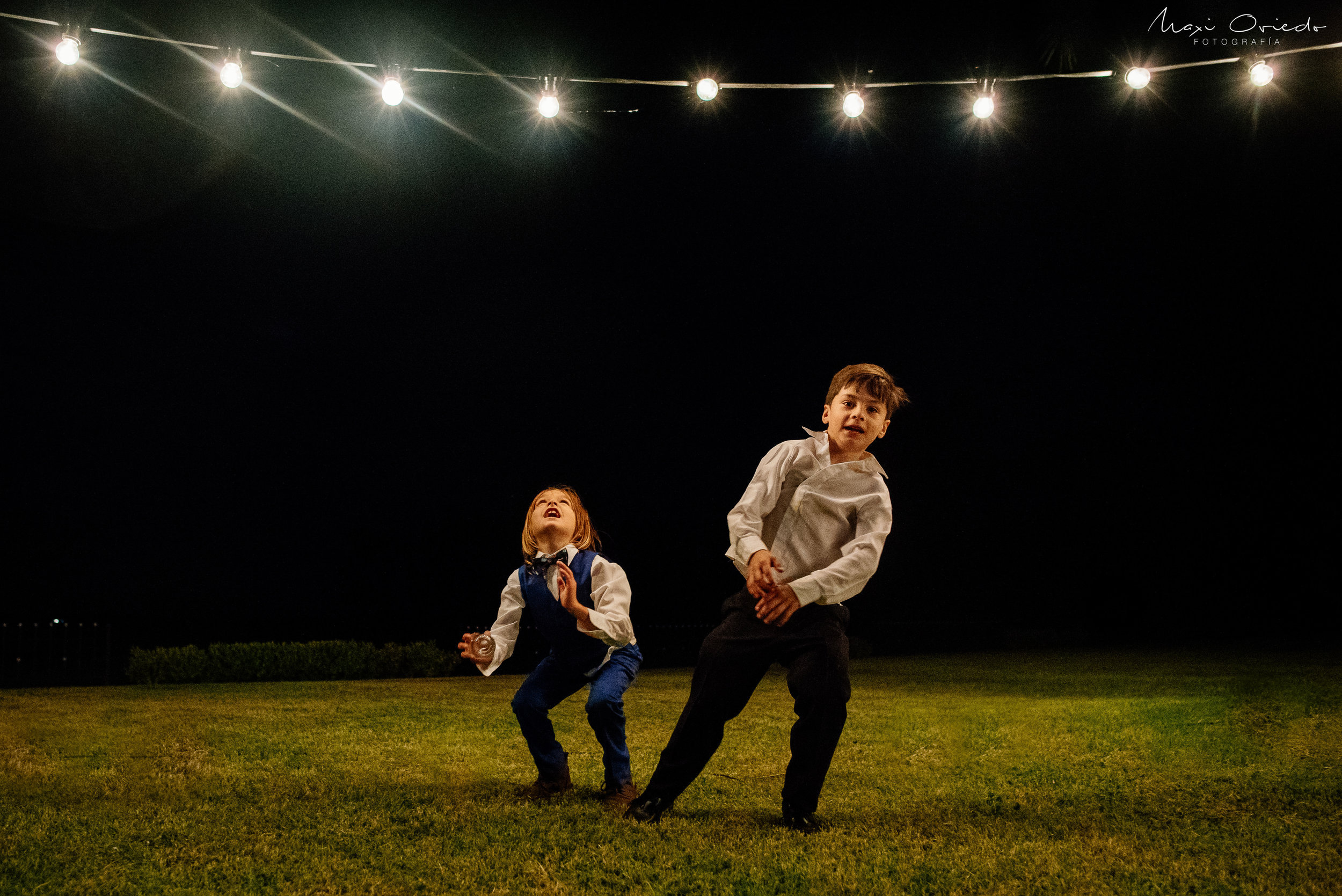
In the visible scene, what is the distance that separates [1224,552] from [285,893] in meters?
28.8

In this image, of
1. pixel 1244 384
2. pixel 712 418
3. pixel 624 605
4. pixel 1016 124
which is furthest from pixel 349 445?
pixel 1244 384

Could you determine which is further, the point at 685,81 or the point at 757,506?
the point at 685,81

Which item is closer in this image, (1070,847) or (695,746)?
(1070,847)

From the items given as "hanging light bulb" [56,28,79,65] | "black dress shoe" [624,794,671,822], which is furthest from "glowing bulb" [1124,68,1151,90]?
"hanging light bulb" [56,28,79,65]

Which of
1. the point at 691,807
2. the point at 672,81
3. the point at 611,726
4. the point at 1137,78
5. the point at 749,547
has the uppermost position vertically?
the point at 672,81

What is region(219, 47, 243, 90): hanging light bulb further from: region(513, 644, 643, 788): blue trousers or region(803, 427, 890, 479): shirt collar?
region(803, 427, 890, 479): shirt collar

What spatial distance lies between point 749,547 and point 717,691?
0.59 meters

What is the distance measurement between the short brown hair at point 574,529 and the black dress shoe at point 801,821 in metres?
1.62

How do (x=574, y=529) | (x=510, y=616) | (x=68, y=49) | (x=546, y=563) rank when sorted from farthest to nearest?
(x=68, y=49)
(x=574, y=529)
(x=510, y=616)
(x=546, y=563)

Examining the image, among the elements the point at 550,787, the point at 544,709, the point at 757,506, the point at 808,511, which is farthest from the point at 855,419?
the point at 550,787

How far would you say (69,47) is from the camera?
6.69 metres

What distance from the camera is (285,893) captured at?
9.77ft

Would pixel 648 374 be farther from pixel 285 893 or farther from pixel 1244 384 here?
pixel 285 893

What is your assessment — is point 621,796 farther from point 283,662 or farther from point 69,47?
point 283,662
